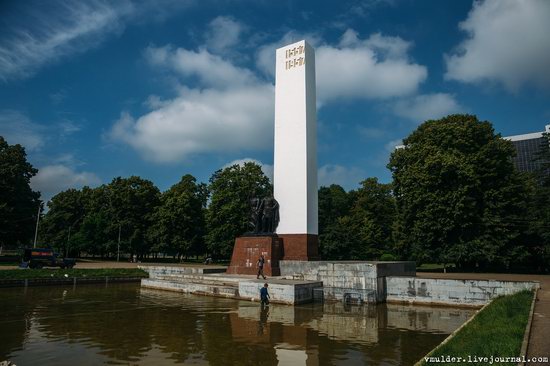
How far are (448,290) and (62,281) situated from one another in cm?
2002

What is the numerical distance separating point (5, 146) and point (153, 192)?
1603 cm

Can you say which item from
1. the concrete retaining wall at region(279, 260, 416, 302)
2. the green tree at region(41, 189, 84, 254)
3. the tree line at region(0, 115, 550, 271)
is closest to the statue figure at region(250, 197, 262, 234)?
the concrete retaining wall at region(279, 260, 416, 302)

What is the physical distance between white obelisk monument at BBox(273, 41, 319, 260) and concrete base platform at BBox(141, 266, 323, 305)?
341cm

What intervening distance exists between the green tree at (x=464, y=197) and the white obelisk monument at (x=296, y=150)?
1008cm

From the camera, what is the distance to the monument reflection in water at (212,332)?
24.1 feet

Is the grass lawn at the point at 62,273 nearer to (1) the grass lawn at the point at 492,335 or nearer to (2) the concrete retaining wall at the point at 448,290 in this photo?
(2) the concrete retaining wall at the point at 448,290

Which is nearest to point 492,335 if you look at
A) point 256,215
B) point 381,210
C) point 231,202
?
point 256,215

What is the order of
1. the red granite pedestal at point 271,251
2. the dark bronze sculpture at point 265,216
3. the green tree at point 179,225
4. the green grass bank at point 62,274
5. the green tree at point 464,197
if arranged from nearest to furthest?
the red granite pedestal at point 271,251 → the green grass bank at point 62,274 → the dark bronze sculpture at point 265,216 → the green tree at point 464,197 → the green tree at point 179,225

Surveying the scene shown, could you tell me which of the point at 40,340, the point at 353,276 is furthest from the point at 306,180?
the point at 40,340

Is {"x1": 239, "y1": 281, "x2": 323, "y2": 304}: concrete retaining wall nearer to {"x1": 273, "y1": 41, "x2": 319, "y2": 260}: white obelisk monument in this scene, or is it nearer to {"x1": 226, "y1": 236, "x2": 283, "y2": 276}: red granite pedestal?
{"x1": 226, "y1": 236, "x2": 283, "y2": 276}: red granite pedestal

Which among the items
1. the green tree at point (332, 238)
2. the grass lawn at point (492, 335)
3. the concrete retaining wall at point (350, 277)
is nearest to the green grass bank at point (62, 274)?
the concrete retaining wall at point (350, 277)

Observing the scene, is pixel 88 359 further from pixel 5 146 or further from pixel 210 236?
pixel 5 146

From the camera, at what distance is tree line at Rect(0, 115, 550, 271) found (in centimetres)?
2516

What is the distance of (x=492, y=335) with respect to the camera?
23.3 ft
